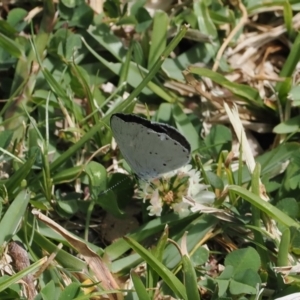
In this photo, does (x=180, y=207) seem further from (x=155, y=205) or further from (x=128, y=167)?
(x=128, y=167)

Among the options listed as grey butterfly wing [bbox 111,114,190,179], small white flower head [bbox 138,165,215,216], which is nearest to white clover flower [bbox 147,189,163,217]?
small white flower head [bbox 138,165,215,216]

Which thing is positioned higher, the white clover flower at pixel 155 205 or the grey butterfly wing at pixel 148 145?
the grey butterfly wing at pixel 148 145

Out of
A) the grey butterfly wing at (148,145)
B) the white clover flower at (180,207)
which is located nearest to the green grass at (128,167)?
the white clover flower at (180,207)

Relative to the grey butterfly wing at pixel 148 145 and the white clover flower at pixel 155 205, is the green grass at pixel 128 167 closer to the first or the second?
the white clover flower at pixel 155 205

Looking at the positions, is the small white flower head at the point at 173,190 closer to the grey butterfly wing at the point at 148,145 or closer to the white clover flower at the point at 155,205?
the white clover flower at the point at 155,205

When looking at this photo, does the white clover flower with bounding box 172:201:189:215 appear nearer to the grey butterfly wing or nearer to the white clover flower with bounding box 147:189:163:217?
the white clover flower with bounding box 147:189:163:217

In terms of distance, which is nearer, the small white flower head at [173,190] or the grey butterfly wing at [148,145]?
the grey butterfly wing at [148,145]

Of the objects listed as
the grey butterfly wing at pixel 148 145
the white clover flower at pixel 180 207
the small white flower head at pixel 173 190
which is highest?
the grey butterfly wing at pixel 148 145
